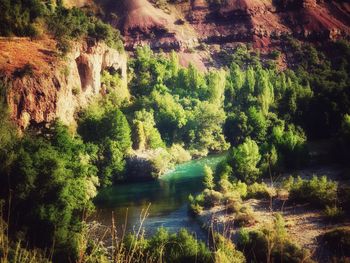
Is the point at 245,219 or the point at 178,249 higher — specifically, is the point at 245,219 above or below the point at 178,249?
below

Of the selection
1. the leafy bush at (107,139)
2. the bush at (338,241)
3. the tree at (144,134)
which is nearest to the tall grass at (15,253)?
the bush at (338,241)

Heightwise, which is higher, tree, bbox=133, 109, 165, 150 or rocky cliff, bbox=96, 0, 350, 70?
rocky cliff, bbox=96, 0, 350, 70

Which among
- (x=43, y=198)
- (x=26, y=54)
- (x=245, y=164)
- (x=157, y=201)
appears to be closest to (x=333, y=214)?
(x=245, y=164)

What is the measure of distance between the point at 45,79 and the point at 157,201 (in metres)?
21.7

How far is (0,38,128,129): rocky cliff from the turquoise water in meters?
12.6

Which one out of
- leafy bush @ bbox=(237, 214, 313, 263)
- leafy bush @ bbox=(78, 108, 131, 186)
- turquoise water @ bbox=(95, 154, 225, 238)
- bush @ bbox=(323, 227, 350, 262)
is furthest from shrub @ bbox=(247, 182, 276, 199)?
leafy bush @ bbox=(78, 108, 131, 186)

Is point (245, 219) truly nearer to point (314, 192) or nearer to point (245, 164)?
point (314, 192)

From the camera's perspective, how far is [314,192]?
97.3 feet

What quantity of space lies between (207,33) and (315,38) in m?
29.1

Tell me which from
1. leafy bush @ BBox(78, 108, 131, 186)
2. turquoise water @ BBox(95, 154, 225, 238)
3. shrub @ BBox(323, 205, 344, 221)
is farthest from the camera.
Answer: leafy bush @ BBox(78, 108, 131, 186)

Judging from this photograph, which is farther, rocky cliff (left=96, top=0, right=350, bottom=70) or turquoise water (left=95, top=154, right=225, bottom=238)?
rocky cliff (left=96, top=0, right=350, bottom=70)

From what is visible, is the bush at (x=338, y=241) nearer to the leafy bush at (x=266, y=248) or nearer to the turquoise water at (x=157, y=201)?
the leafy bush at (x=266, y=248)

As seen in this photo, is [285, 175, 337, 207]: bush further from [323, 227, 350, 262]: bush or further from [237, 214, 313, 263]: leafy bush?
[237, 214, 313, 263]: leafy bush

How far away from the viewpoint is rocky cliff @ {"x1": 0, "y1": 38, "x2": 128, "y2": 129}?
45075mm
